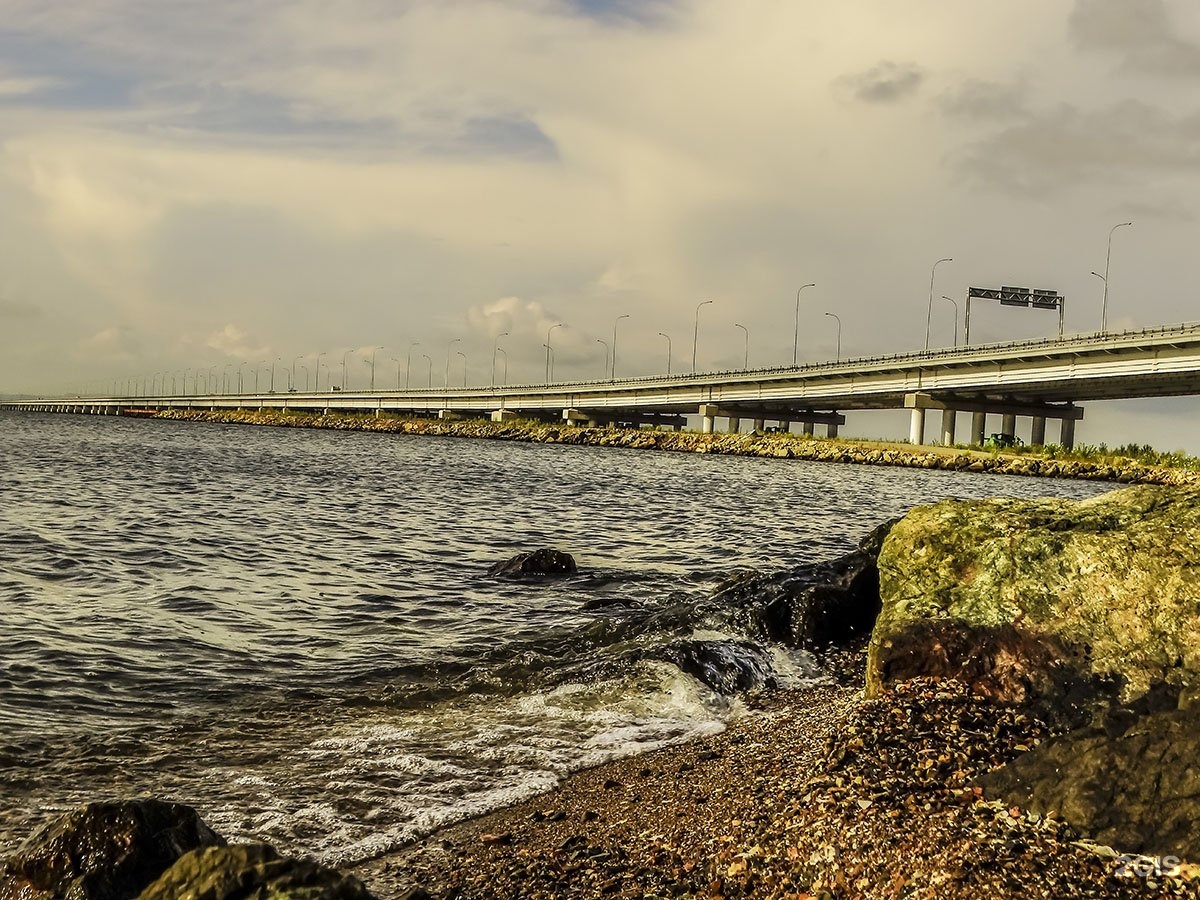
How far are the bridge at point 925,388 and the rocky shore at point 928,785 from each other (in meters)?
75.8

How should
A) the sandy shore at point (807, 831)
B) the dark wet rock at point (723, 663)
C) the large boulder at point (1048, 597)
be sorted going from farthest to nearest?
the dark wet rock at point (723, 663)
the large boulder at point (1048, 597)
the sandy shore at point (807, 831)

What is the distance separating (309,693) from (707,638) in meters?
5.31

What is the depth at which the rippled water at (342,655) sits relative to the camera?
837 centimetres

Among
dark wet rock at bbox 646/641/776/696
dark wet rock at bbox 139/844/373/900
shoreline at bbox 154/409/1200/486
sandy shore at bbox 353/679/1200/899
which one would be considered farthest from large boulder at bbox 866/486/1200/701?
shoreline at bbox 154/409/1200/486

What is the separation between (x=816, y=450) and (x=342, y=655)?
282 feet

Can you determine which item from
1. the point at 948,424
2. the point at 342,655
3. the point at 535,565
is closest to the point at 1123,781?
the point at 342,655

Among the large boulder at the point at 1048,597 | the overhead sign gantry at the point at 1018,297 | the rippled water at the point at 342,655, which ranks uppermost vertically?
the overhead sign gantry at the point at 1018,297

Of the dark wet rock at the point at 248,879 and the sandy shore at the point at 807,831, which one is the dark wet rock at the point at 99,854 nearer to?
the dark wet rock at the point at 248,879

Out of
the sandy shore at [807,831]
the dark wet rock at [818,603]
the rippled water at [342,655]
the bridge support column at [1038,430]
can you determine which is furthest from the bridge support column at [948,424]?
the sandy shore at [807,831]

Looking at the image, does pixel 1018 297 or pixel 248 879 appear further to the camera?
pixel 1018 297

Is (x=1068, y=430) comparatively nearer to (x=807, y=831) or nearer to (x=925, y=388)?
(x=925, y=388)

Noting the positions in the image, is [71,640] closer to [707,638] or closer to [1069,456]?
[707,638]

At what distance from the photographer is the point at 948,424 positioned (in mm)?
99438

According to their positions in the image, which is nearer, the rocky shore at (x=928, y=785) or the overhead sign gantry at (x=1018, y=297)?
the rocky shore at (x=928, y=785)
